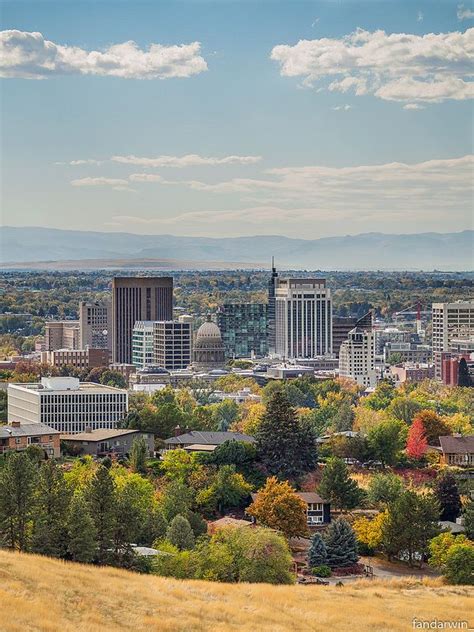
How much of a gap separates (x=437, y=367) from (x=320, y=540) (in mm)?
111386

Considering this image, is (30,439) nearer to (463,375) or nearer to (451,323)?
(463,375)

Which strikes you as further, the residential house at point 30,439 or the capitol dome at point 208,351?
the capitol dome at point 208,351

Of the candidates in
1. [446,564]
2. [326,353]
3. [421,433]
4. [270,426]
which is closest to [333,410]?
[421,433]


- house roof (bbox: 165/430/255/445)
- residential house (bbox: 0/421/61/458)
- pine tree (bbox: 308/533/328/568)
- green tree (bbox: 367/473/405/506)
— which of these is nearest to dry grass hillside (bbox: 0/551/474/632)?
pine tree (bbox: 308/533/328/568)

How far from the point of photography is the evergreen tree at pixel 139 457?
2630 inches

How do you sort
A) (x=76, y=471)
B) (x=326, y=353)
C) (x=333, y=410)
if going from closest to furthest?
(x=76, y=471)
(x=333, y=410)
(x=326, y=353)

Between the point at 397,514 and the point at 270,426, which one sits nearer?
the point at 397,514

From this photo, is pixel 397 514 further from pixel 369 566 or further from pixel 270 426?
pixel 270 426

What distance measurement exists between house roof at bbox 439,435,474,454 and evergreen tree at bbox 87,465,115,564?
89.5 feet

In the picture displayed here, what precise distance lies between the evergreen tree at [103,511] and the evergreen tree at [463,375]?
95.9 metres

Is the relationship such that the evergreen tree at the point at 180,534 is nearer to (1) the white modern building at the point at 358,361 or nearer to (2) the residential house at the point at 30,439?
(2) the residential house at the point at 30,439

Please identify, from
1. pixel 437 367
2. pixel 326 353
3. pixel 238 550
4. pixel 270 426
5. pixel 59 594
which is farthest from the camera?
pixel 326 353

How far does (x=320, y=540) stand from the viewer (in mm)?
54656

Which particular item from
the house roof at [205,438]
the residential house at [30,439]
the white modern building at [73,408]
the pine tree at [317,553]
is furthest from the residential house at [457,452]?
the white modern building at [73,408]
